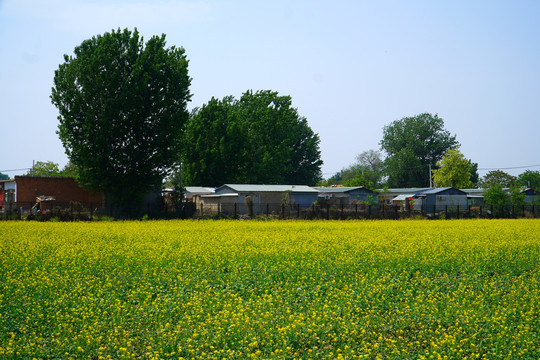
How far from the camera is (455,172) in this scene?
3799 inches

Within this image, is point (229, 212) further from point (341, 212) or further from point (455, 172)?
point (455, 172)

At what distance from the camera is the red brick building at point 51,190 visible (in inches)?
1943

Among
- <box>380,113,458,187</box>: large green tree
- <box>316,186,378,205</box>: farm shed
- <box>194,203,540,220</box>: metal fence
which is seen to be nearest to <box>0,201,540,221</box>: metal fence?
<box>194,203,540,220</box>: metal fence

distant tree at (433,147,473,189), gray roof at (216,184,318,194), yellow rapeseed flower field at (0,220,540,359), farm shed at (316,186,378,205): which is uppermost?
distant tree at (433,147,473,189)

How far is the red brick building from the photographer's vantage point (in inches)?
1943

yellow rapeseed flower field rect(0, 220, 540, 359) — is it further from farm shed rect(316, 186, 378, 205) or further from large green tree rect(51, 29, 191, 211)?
farm shed rect(316, 186, 378, 205)

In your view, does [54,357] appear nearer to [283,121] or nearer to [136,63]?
[136,63]

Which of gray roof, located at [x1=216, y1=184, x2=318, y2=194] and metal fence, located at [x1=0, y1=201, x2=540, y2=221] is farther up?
gray roof, located at [x1=216, y1=184, x2=318, y2=194]

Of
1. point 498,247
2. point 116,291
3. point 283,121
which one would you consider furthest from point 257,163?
point 116,291

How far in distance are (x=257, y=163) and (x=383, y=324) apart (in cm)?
6575

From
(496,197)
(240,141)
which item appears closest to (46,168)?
(240,141)

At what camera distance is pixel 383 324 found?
988 cm

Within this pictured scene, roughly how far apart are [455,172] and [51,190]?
71375 millimetres

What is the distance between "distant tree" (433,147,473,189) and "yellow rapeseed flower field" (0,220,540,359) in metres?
81.0
